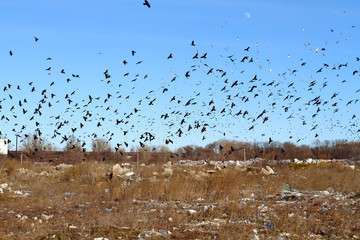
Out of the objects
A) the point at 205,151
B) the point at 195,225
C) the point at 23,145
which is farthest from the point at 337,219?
the point at 205,151

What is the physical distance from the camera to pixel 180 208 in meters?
8.20

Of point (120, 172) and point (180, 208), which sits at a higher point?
point (120, 172)

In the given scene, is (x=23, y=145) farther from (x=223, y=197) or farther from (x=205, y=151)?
(x=223, y=197)

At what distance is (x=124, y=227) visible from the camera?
5.85 metres

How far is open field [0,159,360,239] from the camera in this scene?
5750 mm

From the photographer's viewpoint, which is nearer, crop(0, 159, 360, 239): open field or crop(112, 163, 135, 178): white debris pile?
crop(0, 159, 360, 239): open field

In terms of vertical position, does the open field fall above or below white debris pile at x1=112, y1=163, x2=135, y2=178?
below

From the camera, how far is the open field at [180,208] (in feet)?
18.9

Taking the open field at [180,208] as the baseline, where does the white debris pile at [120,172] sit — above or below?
above

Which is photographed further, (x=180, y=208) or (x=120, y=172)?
(x=120, y=172)

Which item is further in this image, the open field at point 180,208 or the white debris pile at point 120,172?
the white debris pile at point 120,172

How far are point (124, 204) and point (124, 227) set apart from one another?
2.90 metres

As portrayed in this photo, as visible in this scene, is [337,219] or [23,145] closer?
[337,219]

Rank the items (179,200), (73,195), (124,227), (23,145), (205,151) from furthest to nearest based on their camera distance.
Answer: (205,151) < (23,145) < (73,195) < (179,200) < (124,227)
